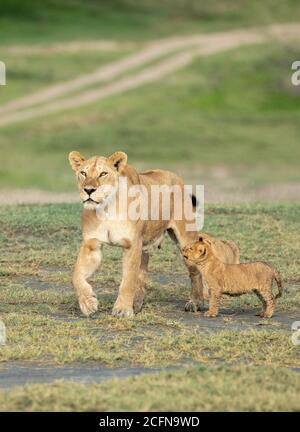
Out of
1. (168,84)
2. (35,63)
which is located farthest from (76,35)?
(168,84)

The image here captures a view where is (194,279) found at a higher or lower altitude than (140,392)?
higher

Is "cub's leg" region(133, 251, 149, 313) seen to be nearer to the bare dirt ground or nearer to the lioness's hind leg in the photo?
the lioness's hind leg

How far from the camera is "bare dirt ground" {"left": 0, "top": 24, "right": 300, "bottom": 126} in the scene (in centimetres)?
2855

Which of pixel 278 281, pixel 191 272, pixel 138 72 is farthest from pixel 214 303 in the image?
pixel 138 72

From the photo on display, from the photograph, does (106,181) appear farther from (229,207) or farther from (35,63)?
(35,63)

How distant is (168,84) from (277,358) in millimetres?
24014

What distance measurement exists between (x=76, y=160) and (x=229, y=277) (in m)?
1.12

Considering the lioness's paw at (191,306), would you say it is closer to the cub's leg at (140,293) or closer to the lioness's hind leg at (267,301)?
the cub's leg at (140,293)

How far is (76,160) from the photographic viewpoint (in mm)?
7738

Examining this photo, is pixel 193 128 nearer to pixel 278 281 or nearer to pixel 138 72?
pixel 138 72

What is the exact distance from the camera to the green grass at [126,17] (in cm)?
3806

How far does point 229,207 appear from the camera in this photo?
12.6 metres

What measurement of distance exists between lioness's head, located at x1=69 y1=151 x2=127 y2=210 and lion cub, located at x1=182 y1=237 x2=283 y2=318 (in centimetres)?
59

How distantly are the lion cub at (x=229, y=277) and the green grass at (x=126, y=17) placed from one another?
95.4 feet
